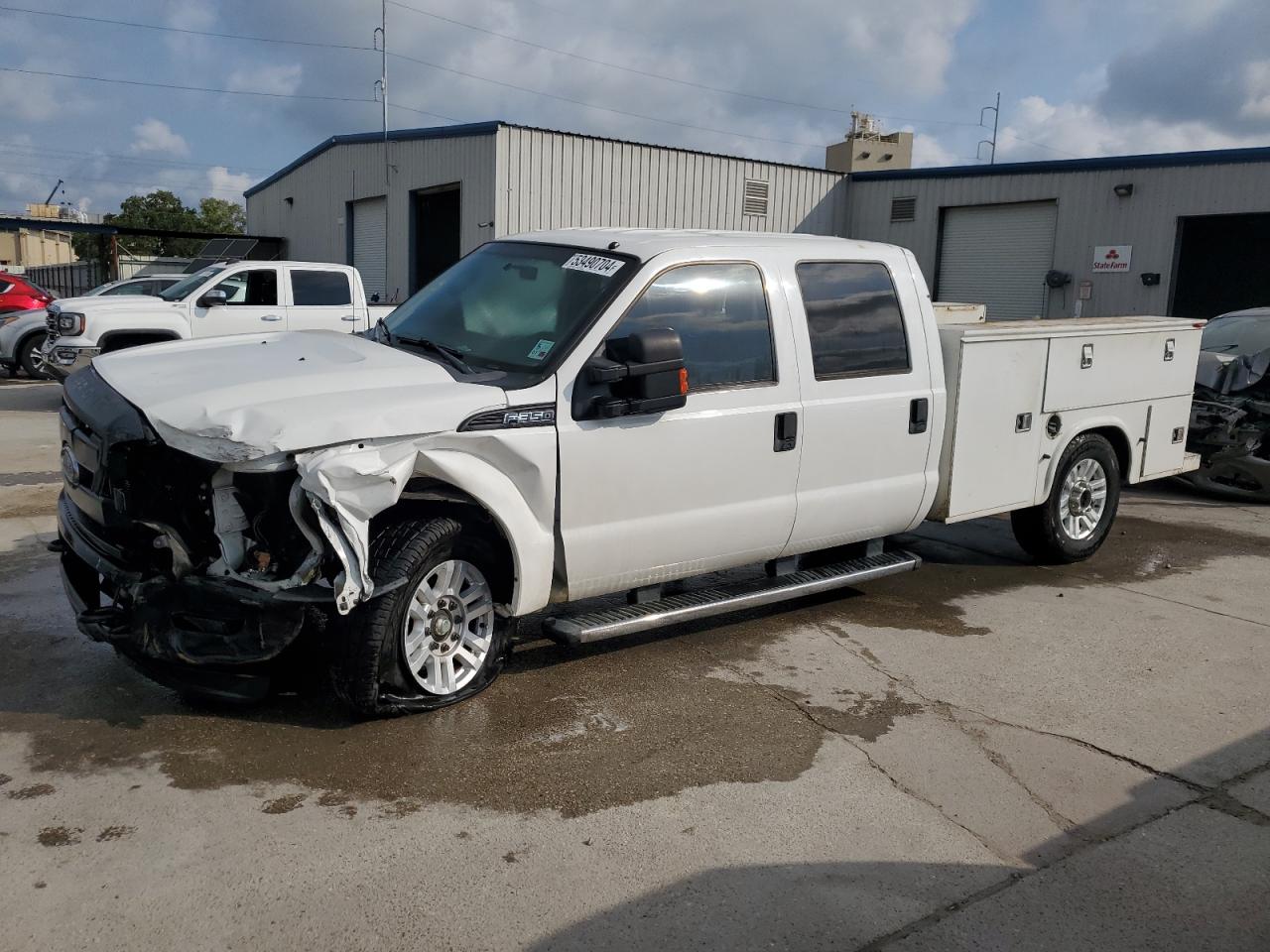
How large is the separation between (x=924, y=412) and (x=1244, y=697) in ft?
6.91

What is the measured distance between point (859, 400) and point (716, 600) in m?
1.31

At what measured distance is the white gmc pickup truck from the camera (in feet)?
13.6

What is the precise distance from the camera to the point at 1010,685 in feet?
17.6

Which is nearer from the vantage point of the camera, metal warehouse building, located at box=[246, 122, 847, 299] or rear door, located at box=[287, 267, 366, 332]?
rear door, located at box=[287, 267, 366, 332]

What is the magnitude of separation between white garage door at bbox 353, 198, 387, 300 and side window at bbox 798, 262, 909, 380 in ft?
65.4

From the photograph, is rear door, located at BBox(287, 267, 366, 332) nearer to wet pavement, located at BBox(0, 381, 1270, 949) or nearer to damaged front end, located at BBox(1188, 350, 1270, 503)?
wet pavement, located at BBox(0, 381, 1270, 949)

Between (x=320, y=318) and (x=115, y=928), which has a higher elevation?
(x=320, y=318)

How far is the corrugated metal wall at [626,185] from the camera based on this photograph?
19609mm

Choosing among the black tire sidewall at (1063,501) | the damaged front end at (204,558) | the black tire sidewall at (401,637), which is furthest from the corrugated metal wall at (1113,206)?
the damaged front end at (204,558)

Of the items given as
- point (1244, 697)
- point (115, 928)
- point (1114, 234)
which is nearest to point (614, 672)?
point (115, 928)

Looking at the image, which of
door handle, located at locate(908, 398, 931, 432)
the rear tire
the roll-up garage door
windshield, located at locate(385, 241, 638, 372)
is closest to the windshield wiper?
windshield, located at locate(385, 241, 638, 372)

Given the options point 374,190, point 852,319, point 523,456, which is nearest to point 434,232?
point 374,190

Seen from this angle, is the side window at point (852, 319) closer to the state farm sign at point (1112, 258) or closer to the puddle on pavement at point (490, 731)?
the puddle on pavement at point (490, 731)

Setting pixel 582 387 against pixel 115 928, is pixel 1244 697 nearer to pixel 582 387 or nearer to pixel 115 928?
pixel 582 387
